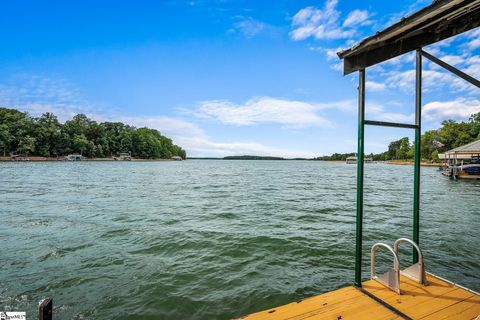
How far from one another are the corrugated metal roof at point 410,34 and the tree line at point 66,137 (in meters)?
120

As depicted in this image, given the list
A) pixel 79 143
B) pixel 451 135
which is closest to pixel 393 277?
pixel 451 135

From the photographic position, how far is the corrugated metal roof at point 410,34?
10.7ft

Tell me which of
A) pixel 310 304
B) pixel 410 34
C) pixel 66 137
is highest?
pixel 66 137

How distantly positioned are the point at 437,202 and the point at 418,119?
17.4 meters

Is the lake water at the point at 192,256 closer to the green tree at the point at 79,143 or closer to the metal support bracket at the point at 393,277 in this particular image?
the metal support bracket at the point at 393,277

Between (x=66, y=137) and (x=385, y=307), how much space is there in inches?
5232

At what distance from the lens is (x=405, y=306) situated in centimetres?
340

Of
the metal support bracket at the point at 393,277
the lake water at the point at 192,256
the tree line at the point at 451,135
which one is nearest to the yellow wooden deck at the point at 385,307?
the metal support bracket at the point at 393,277

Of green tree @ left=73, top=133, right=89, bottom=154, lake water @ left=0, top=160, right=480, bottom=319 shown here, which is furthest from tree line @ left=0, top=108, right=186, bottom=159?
lake water @ left=0, top=160, right=480, bottom=319

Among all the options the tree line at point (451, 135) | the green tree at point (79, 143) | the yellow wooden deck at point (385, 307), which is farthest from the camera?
the green tree at point (79, 143)

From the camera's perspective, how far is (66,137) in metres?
112

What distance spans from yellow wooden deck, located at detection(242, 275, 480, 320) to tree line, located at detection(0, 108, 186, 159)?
11993cm

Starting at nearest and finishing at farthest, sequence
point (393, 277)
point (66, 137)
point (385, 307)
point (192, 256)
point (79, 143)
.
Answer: point (385, 307)
point (393, 277)
point (192, 256)
point (66, 137)
point (79, 143)

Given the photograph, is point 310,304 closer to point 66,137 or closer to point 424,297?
point 424,297
